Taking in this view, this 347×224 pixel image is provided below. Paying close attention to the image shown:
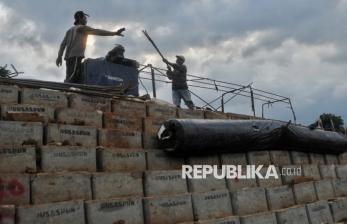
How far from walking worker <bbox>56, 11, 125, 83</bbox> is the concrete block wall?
1.36 m

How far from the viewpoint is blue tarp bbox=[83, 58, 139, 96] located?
830 cm

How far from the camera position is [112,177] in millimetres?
5250

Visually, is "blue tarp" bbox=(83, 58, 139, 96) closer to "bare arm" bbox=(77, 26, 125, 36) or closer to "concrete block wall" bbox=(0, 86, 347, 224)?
"bare arm" bbox=(77, 26, 125, 36)

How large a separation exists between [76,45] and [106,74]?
824mm

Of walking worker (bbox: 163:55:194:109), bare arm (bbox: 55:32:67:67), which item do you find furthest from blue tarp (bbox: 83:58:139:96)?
walking worker (bbox: 163:55:194:109)

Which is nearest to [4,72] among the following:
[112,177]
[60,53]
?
[60,53]

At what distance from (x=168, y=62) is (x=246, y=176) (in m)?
4.21

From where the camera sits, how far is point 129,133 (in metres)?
6.39

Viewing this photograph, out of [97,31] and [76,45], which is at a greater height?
[97,31]

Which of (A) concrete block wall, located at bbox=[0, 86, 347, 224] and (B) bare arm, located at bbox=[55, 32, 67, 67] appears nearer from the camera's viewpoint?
(A) concrete block wall, located at bbox=[0, 86, 347, 224]

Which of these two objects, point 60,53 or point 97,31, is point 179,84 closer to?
point 97,31

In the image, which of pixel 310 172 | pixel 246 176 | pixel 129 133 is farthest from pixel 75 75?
pixel 310 172

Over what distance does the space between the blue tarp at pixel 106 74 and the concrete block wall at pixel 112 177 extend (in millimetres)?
1217

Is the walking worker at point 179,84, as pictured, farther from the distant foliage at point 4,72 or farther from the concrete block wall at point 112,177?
the distant foliage at point 4,72
